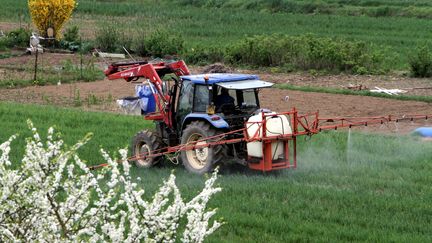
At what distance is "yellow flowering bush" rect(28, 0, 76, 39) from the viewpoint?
33562 millimetres

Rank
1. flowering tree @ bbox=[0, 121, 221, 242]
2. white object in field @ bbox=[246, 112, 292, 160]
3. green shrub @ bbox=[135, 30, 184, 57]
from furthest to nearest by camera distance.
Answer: green shrub @ bbox=[135, 30, 184, 57]
white object in field @ bbox=[246, 112, 292, 160]
flowering tree @ bbox=[0, 121, 221, 242]

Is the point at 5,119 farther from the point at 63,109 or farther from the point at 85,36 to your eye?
the point at 85,36

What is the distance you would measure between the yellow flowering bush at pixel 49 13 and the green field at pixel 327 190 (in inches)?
633

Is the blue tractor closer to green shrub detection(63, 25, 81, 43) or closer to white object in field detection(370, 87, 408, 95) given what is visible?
white object in field detection(370, 87, 408, 95)

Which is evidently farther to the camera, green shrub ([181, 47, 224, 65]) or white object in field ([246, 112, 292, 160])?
green shrub ([181, 47, 224, 65])

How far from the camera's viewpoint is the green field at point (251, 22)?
3619 cm

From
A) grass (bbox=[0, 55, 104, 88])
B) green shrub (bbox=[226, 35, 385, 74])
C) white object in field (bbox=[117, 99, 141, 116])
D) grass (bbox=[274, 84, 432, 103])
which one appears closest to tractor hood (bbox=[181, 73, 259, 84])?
white object in field (bbox=[117, 99, 141, 116])

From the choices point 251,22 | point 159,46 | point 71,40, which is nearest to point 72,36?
point 71,40

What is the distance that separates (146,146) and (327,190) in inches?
144

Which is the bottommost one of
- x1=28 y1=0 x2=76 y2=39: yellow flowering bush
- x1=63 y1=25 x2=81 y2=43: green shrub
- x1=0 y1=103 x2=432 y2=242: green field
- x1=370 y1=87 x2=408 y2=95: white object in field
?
x1=370 y1=87 x2=408 y2=95: white object in field

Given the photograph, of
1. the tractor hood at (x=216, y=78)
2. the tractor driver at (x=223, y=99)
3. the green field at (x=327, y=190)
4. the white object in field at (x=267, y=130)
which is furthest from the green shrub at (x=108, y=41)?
the white object in field at (x=267, y=130)

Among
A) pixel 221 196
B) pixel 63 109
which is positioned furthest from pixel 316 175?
pixel 63 109

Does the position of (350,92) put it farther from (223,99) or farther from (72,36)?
(72,36)

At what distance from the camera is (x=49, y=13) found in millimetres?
33656
